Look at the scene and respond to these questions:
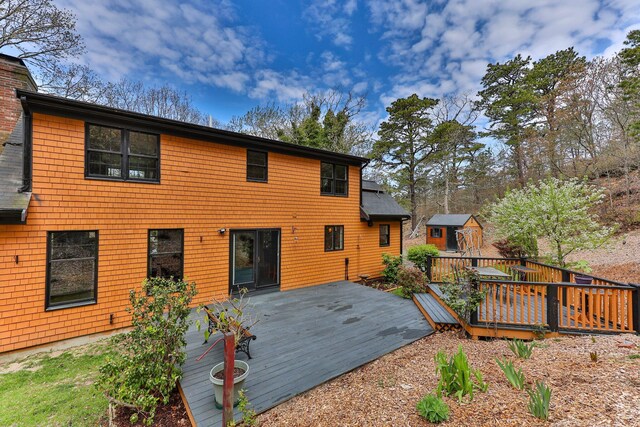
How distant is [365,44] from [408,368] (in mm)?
16515

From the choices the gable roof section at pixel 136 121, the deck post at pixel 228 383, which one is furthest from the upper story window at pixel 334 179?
the deck post at pixel 228 383

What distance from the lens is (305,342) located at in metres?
4.82

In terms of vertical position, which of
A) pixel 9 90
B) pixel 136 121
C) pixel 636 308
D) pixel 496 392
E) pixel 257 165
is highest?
pixel 9 90

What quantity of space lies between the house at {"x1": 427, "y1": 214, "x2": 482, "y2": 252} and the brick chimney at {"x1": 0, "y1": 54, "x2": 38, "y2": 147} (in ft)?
69.0

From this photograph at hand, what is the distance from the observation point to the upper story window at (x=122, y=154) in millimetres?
5645

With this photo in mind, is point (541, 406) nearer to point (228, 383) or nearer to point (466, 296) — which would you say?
point (228, 383)

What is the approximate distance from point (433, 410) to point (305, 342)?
2.71 metres

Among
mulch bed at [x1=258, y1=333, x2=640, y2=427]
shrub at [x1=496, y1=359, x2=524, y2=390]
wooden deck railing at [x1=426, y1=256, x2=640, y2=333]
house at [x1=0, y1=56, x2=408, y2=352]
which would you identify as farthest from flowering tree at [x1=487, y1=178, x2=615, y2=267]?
house at [x1=0, y1=56, x2=408, y2=352]

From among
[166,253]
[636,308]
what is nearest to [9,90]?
[166,253]

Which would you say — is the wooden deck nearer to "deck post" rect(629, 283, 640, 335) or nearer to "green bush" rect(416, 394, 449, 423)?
"green bush" rect(416, 394, 449, 423)

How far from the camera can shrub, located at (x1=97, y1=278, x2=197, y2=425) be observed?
10.3ft

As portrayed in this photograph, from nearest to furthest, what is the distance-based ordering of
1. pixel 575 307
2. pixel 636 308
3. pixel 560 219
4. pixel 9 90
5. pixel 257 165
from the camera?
pixel 636 308 < pixel 575 307 < pixel 9 90 < pixel 560 219 < pixel 257 165

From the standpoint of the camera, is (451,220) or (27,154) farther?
(451,220)

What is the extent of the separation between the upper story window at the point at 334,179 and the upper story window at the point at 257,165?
2306 mm
